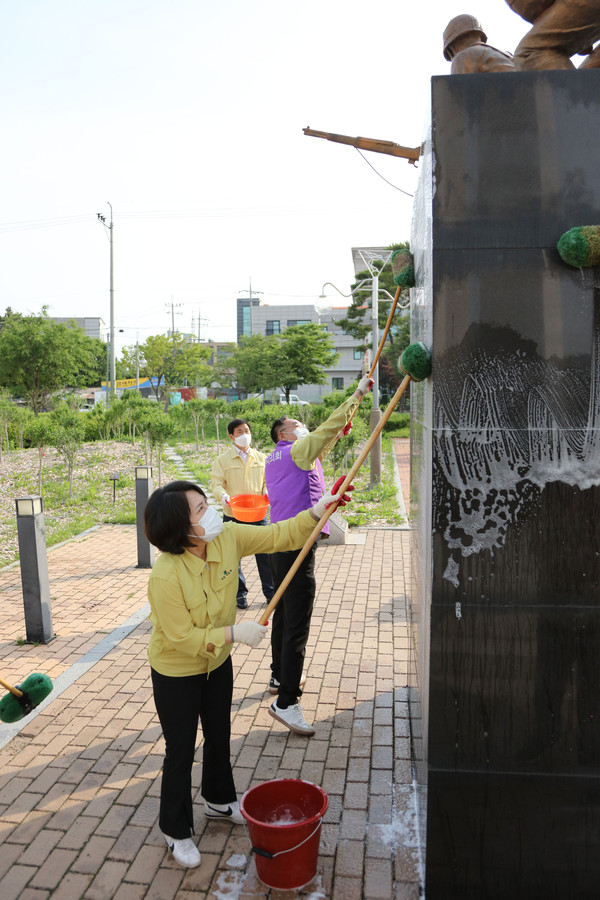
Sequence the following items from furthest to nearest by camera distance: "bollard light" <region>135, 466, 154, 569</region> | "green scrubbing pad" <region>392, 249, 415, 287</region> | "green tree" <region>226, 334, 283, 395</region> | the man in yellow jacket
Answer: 1. "green tree" <region>226, 334, 283, 395</region>
2. "bollard light" <region>135, 466, 154, 569</region>
3. the man in yellow jacket
4. "green scrubbing pad" <region>392, 249, 415, 287</region>

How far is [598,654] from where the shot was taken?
276cm

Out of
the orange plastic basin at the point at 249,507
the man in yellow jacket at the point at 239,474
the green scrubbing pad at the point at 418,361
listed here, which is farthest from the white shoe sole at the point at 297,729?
the green scrubbing pad at the point at 418,361

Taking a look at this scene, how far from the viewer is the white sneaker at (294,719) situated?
4.34 meters

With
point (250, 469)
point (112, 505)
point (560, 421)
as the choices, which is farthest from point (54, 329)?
point (560, 421)

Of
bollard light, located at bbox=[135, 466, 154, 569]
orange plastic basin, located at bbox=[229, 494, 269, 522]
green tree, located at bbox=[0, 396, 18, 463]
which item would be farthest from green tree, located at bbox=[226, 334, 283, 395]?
orange plastic basin, located at bbox=[229, 494, 269, 522]

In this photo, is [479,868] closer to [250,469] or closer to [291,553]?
[291,553]

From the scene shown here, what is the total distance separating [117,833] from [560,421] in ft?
9.15

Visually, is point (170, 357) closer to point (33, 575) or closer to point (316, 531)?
point (33, 575)

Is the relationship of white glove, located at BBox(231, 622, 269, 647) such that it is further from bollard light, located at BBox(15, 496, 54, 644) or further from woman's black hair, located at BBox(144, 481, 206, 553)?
bollard light, located at BBox(15, 496, 54, 644)

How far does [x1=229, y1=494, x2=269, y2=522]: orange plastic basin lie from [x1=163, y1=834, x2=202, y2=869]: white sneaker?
130 inches

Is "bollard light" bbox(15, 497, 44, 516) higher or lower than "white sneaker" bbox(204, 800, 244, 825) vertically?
higher

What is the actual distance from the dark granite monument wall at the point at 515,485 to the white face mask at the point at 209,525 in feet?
3.00

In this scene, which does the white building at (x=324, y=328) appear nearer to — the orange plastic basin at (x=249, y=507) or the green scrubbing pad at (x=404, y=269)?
the orange plastic basin at (x=249, y=507)

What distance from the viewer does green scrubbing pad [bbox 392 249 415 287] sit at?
3.78 metres
